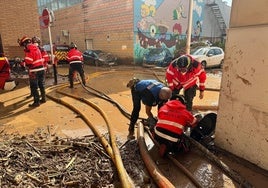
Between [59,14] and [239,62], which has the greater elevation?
[59,14]

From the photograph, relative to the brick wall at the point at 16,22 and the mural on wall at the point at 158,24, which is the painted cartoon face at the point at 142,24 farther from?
the brick wall at the point at 16,22

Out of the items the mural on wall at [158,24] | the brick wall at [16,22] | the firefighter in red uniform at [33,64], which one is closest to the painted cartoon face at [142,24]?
the mural on wall at [158,24]

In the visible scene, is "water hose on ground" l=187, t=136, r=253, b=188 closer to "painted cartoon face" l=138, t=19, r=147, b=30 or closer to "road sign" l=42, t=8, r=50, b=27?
"road sign" l=42, t=8, r=50, b=27

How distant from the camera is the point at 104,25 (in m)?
18.8

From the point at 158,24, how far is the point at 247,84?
51.6 ft

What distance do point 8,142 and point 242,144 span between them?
388 cm

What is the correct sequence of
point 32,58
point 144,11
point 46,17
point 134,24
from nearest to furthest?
point 32,58
point 46,17
point 134,24
point 144,11

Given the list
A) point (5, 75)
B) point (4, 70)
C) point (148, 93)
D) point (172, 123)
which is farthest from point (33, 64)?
point (172, 123)

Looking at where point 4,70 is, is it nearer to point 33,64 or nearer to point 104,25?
point 33,64

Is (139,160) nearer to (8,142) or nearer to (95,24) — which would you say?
(8,142)

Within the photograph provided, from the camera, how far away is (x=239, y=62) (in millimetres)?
3391

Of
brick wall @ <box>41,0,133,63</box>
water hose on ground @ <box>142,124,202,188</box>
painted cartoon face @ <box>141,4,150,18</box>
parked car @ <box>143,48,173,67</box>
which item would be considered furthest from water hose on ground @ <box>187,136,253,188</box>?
painted cartoon face @ <box>141,4,150,18</box>

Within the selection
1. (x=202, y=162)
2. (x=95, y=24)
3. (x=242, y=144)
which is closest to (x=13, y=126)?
(x=202, y=162)

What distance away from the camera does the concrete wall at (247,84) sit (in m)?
3.08
